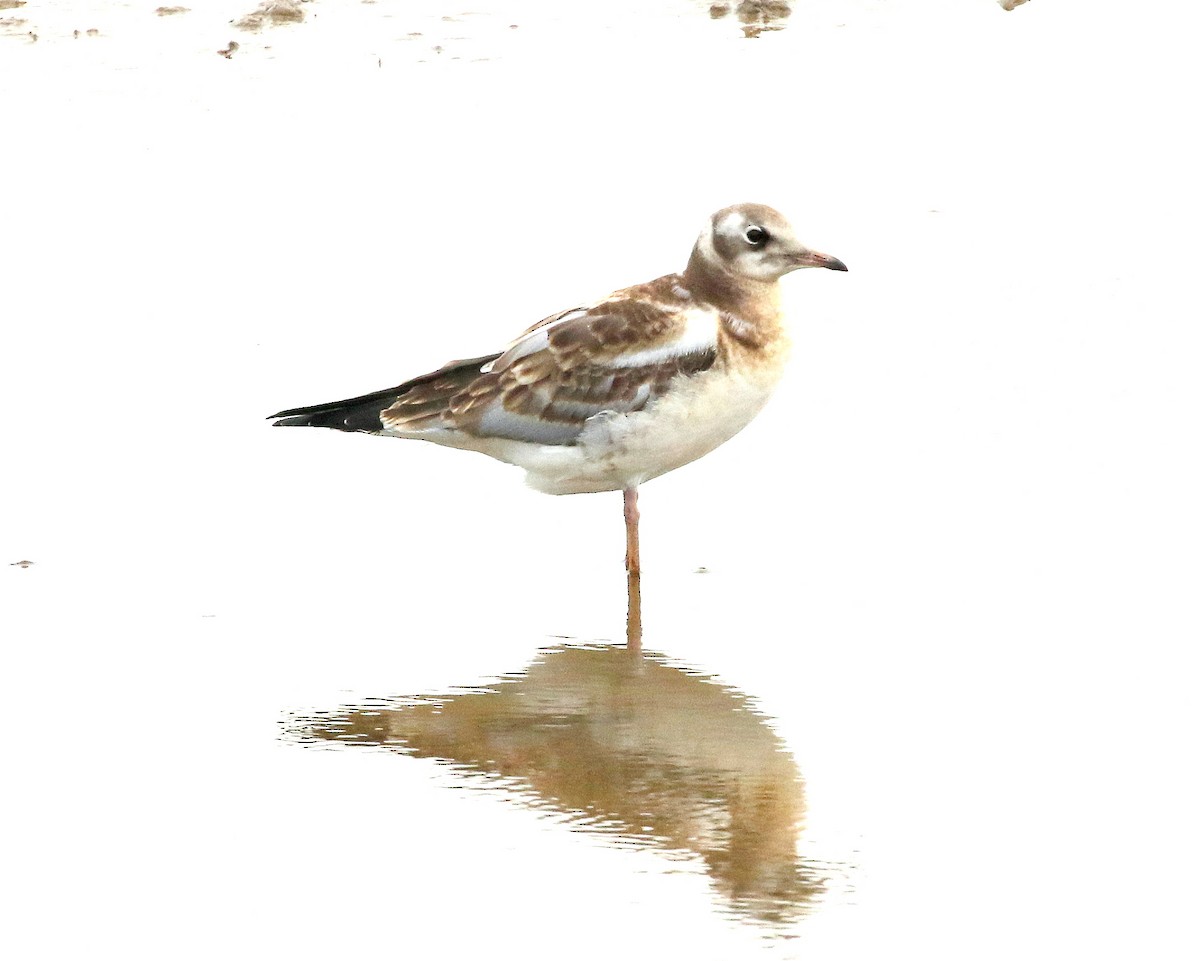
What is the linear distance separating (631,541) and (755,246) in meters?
1.29

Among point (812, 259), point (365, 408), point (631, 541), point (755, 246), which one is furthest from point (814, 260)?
point (365, 408)

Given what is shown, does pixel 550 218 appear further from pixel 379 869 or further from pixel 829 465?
pixel 379 869

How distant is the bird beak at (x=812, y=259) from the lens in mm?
8555

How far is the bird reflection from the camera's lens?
5.90 metres

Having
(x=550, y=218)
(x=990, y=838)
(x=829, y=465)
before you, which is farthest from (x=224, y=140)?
(x=990, y=838)

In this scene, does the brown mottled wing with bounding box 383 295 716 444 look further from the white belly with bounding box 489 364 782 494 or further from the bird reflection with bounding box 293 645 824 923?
the bird reflection with bounding box 293 645 824 923

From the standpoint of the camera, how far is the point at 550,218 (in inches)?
473

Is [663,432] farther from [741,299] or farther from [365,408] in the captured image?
[365,408]

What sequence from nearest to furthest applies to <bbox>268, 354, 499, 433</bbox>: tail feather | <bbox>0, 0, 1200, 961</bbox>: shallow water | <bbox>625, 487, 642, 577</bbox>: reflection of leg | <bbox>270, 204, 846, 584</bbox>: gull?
<bbox>0, 0, 1200, 961</bbox>: shallow water, <bbox>625, 487, 642, 577</bbox>: reflection of leg, <bbox>270, 204, 846, 584</bbox>: gull, <bbox>268, 354, 499, 433</bbox>: tail feather

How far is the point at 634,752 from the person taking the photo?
6.67 meters

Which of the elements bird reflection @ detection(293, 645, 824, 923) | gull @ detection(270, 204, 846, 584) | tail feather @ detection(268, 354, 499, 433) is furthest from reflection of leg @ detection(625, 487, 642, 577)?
tail feather @ detection(268, 354, 499, 433)

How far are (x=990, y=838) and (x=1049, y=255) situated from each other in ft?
19.2

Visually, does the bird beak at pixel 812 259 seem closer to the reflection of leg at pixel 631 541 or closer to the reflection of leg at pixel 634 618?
the reflection of leg at pixel 631 541

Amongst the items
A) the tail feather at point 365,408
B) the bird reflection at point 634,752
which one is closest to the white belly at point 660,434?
the tail feather at point 365,408
